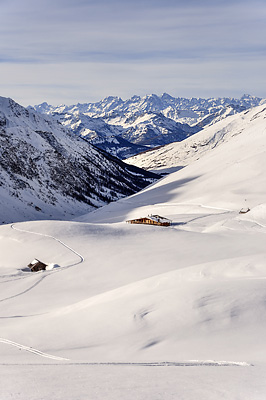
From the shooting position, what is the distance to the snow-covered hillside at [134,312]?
16.5 meters

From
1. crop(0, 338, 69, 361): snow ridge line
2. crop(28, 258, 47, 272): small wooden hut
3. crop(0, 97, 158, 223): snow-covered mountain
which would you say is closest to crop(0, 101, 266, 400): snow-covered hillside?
crop(0, 338, 69, 361): snow ridge line

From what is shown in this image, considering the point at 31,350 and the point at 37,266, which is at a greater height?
the point at 31,350

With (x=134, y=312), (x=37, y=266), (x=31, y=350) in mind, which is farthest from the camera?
(x=37, y=266)

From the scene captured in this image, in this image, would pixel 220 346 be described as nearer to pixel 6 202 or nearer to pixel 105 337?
pixel 105 337

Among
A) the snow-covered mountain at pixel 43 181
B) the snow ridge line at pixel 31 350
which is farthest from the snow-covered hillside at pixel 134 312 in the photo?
the snow-covered mountain at pixel 43 181

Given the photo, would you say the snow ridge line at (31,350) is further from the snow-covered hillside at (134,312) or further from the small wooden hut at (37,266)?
the small wooden hut at (37,266)

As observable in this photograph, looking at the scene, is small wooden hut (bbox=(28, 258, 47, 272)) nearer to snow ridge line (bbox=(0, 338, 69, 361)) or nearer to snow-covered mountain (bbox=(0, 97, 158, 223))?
snow ridge line (bbox=(0, 338, 69, 361))

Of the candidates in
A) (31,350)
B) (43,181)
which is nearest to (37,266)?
(31,350)

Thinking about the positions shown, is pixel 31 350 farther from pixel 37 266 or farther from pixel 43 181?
pixel 43 181

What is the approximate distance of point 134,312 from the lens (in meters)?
28.9

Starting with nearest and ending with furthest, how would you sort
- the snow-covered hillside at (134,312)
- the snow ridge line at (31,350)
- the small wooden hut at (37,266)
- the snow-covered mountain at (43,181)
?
the snow-covered hillside at (134,312) → the snow ridge line at (31,350) → the small wooden hut at (37,266) → the snow-covered mountain at (43,181)

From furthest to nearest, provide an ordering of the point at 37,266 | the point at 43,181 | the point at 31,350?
the point at 43,181
the point at 37,266
the point at 31,350

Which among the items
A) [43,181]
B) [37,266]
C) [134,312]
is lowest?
[37,266]

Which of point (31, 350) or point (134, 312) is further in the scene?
point (134, 312)
